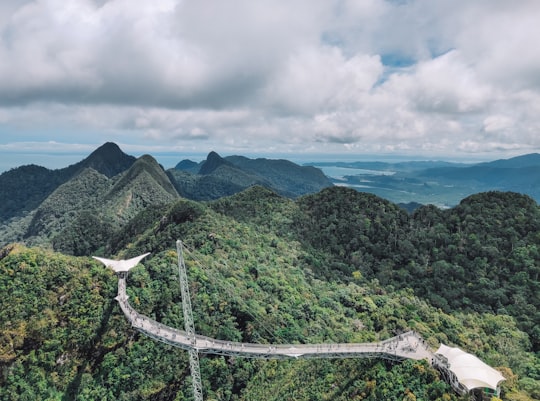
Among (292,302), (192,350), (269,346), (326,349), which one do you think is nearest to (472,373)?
(326,349)

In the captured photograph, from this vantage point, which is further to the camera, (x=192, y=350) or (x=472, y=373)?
(x=192, y=350)

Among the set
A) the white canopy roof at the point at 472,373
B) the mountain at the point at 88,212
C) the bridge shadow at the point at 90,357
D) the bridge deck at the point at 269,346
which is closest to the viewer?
the white canopy roof at the point at 472,373

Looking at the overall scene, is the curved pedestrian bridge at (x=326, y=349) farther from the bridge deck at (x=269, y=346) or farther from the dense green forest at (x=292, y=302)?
the dense green forest at (x=292, y=302)

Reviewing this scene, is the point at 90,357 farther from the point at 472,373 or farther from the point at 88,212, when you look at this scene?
the point at 88,212

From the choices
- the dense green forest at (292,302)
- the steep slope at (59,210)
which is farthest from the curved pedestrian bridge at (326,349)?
the steep slope at (59,210)

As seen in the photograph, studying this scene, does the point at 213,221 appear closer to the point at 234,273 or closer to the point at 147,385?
the point at 234,273

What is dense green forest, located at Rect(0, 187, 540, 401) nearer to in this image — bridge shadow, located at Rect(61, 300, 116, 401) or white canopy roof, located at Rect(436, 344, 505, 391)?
bridge shadow, located at Rect(61, 300, 116, 401)
